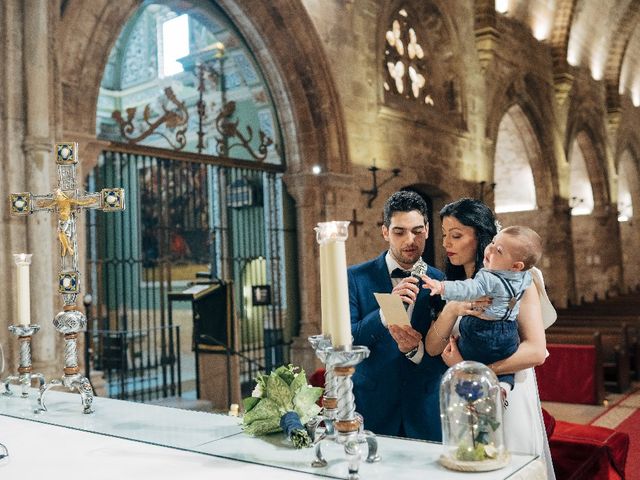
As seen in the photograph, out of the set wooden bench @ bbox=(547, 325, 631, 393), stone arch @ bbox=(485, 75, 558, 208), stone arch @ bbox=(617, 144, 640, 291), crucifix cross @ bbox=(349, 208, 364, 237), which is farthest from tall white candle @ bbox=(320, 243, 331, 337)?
stone arch @ bbox=(617, 144, 640, 291)

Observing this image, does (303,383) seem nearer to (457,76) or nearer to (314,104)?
(314,104)

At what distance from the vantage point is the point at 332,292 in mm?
1570

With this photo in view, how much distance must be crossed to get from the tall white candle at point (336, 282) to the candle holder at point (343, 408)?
30 mm

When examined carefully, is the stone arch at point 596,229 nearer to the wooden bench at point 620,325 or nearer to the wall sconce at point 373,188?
the wooden bench at point 620,325

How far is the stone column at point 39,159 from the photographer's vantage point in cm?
480

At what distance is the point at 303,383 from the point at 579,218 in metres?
17.4

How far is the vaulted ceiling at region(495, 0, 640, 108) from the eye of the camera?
1434 centimetres

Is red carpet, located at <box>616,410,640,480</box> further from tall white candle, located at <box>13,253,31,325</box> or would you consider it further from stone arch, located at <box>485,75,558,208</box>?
stone arch, located at <box>485,75,558,208</box>

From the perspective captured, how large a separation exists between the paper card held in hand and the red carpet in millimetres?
3271

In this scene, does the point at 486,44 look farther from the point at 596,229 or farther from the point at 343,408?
the point at 343,408

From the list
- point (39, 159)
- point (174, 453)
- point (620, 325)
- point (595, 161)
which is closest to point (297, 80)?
point (39, 159)

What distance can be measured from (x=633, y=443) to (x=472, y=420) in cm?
429

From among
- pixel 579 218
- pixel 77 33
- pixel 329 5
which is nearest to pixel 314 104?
pixel 329 5

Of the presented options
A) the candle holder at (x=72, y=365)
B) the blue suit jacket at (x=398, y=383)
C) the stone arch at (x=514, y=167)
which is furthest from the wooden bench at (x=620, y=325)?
the candle holder at (x=72, y=365)
